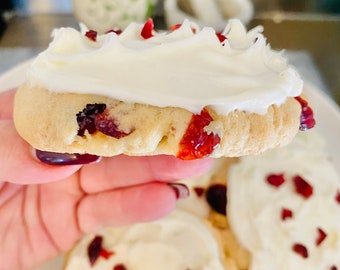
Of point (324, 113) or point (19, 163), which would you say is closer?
point (19, 163)

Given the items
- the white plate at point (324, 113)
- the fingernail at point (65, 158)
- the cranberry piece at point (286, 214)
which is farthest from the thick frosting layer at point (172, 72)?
the white plate at point (324, 113)

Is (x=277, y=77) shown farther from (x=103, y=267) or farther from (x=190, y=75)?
(x=103, y=267)

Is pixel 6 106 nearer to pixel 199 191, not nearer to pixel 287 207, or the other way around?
pixel 199 191

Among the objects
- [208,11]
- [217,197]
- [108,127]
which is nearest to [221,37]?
[108,127]

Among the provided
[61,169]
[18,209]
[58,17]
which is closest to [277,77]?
[61,169]

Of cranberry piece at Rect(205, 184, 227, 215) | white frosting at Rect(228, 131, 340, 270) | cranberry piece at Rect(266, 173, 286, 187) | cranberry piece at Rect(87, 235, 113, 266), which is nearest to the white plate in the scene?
white frosting at Rect(228, 131, 340, 270)

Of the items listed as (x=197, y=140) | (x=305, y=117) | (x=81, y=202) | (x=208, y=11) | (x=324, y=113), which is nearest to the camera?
(x=197, y=140)
